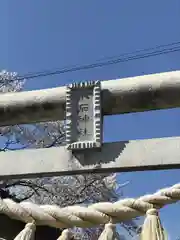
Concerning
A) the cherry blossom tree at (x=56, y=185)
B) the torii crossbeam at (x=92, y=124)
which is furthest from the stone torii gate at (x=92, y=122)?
the cherry blossom tree at (x=56, y=185)

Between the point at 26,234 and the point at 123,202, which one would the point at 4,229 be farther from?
the point at 123,202

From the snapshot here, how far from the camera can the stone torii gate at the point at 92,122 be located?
1.27 metres

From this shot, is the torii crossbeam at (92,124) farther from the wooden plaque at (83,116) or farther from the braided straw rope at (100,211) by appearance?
the braided straw rope at (100,211)

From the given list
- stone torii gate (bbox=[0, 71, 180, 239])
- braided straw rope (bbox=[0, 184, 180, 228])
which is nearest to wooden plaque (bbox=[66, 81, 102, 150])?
stone torii gate (bbox=[0, 71, 180, 239])

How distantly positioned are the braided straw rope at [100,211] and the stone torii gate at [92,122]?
0.78 ft

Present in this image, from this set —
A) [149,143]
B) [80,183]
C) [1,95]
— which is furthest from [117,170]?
[80,183]

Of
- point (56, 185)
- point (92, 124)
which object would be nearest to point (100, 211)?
point (92, 124)

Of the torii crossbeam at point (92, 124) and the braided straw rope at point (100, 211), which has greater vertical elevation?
the torii crossbeam at point (92, 124)

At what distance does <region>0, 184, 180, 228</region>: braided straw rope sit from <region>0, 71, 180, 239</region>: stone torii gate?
24cm

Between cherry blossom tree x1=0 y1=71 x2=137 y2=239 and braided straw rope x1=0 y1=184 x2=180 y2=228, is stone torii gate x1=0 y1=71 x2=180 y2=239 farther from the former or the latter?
cherry blossom tree x1=0 y1=71 x2=137 y2=239

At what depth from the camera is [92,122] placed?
1.37 meters

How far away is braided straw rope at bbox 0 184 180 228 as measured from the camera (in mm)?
999

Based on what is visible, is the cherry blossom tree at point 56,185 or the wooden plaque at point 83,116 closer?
the wooden plaque at point 83,116

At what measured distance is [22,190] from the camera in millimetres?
9477
